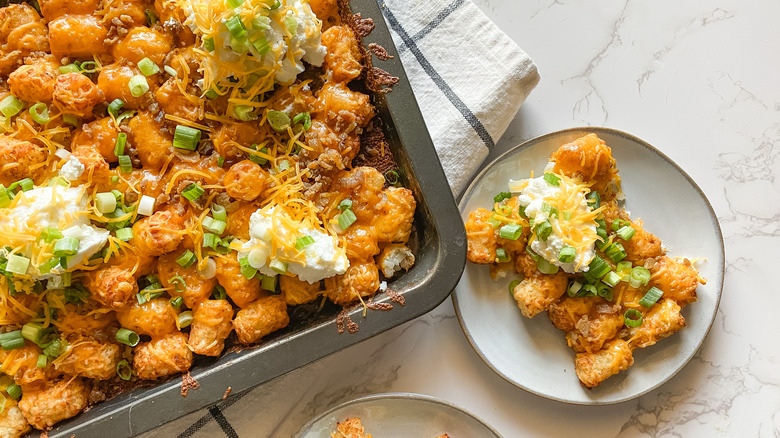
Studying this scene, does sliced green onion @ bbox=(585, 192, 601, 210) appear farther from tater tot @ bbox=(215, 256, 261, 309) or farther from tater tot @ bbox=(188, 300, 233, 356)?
tater tot @ bbox=(188, 300, 233, 356)

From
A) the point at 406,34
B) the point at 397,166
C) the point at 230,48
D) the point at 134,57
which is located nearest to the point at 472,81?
the point at 406,34

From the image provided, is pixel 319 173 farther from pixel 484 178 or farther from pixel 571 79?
pixel 571 79

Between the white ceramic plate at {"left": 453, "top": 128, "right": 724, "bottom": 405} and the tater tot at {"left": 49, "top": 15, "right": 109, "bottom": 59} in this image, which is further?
the white ceramic plate at {"left": 453, "top": 128, "right": 724, "bottom": 405}

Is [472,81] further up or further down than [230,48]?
further down

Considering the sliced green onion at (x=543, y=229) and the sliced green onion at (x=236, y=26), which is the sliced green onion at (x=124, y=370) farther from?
the sliced green onion at (x=543, y=229)

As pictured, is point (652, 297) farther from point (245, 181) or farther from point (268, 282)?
point (245, 181)

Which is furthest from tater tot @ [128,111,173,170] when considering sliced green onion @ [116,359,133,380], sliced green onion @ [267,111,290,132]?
sliced green onion @ [116,359,133,380]
